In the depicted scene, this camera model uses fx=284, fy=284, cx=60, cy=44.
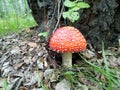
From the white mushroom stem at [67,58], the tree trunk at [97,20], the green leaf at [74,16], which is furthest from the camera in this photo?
the tree trunk at [97,20]

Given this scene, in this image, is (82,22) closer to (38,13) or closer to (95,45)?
(95,45)

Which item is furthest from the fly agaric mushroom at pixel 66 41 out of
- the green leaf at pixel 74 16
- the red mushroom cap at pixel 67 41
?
the green leaf at pixel 74 16

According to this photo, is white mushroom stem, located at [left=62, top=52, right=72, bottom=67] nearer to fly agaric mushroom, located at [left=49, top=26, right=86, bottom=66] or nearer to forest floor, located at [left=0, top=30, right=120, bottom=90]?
forest floor, located at [left=0, top=30, right=120, bottom=90]

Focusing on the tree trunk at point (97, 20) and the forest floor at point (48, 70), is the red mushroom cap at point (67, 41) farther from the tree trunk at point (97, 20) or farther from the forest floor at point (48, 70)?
the tree trunk at point (97, 20)

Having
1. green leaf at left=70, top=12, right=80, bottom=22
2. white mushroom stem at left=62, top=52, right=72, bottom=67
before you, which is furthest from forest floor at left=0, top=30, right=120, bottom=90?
green leaf at left=70, top=12, right=80, bottom=22

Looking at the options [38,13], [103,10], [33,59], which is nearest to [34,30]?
[38,13]

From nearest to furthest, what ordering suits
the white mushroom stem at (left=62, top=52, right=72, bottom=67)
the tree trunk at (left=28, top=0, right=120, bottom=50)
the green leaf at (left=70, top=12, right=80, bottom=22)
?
1. the green leaf at (left=70, top=12, right=80, bottom=22)
2. the white mushroom stem at (left=62, top=52, right=72, bottom=67)
3. the tree trunk at (left=28, top=0, right=120, bottom=50)

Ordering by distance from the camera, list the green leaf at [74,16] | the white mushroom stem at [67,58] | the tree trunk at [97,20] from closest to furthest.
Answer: the green leaf at [74,16], the white mushroom stem at [67,58], the tree trunk at [97,20]
